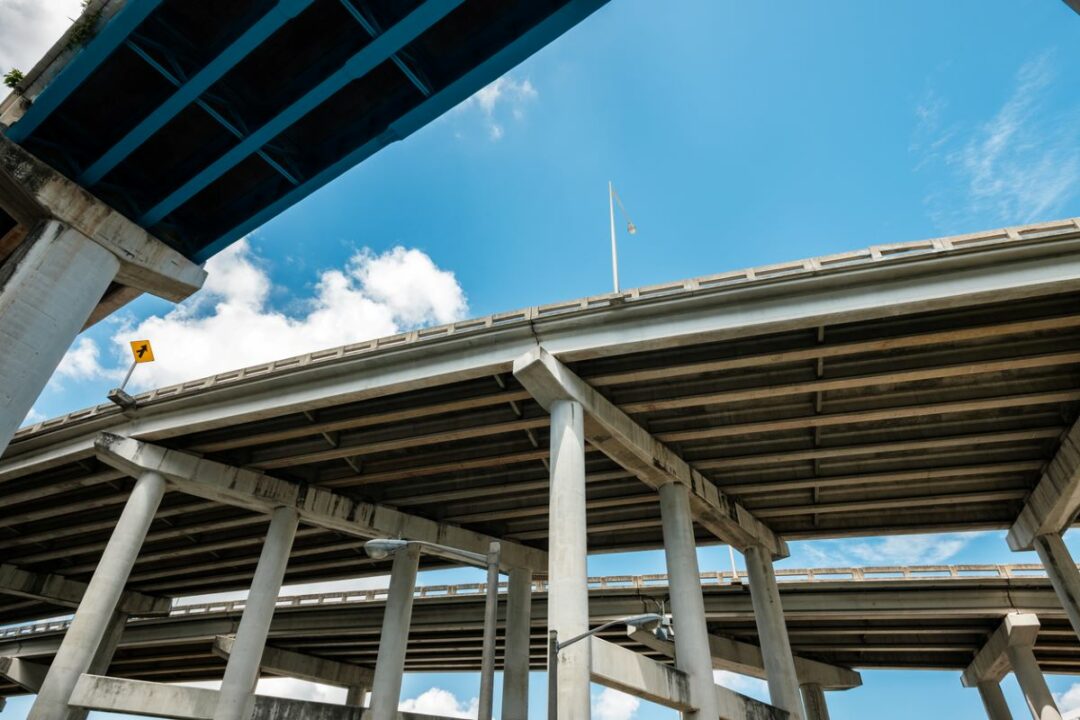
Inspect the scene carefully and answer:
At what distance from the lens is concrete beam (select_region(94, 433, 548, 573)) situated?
26719mm

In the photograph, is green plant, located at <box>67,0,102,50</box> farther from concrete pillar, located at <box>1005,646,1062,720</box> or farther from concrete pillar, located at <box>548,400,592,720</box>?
concrete pillar, located at <box>1005,646,1062,720</box>

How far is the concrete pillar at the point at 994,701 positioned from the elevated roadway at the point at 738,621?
5.72ft

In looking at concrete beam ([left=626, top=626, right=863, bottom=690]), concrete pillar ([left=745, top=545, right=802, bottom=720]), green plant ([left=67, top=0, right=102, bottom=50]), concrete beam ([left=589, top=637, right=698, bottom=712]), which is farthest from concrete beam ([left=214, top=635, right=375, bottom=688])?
green plant ([left=67, top=0, right=102, bottom=50])

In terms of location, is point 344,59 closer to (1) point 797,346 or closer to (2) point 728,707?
(1) point 797,346

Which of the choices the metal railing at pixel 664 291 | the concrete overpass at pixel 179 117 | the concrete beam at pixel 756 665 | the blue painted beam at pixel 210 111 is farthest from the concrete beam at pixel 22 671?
the blue painted beam at pixel 210 111

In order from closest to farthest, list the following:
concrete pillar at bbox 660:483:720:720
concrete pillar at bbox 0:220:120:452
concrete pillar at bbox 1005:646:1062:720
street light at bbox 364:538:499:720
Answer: street light at bbox 364:538:499:720, concrete pillar at bbox 0:220:120:452, concrete pillar at bbox 660:483:720:720, concrete pillar at bbox 1005:646:1062:720

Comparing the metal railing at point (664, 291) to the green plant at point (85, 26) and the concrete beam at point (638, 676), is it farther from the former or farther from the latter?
the green plant at point (85, 26)

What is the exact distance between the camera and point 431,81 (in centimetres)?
1377

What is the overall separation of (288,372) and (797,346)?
17371mm

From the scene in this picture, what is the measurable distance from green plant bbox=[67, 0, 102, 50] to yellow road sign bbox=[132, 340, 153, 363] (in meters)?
17.1

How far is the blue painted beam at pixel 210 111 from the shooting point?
41.0 feet

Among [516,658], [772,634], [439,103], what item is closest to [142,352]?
[439,103]

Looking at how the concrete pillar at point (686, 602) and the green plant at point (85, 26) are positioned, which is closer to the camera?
the green plant at point (85, 26)

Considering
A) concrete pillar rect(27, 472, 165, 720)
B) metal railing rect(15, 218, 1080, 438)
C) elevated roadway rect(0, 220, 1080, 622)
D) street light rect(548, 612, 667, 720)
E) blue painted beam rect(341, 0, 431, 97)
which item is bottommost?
street light rect(548, 612, 667, 720)
